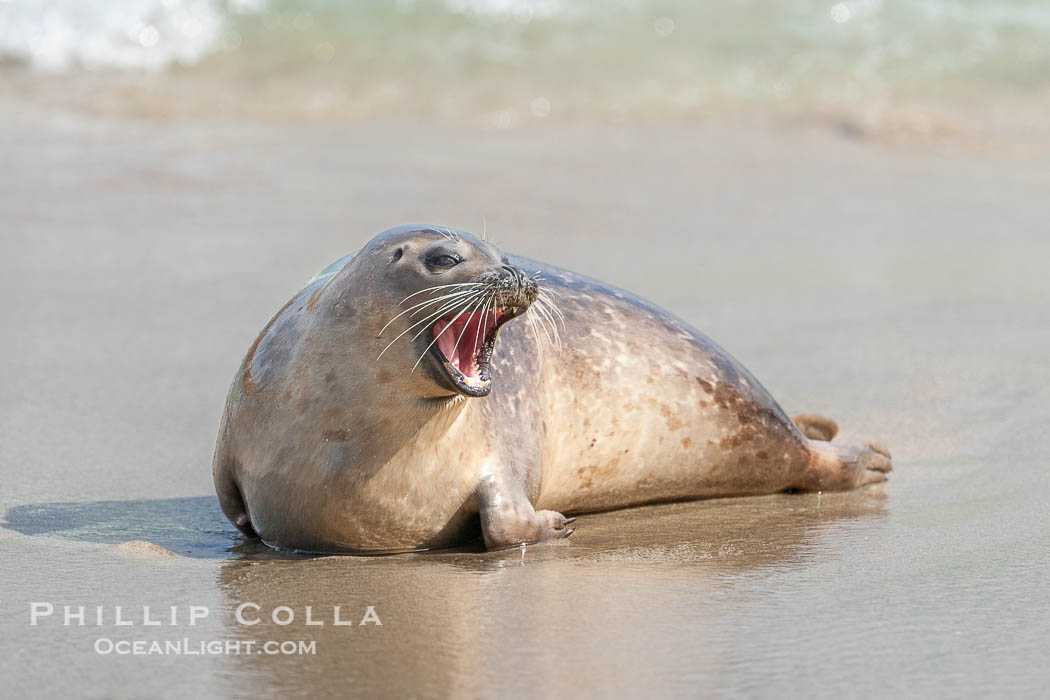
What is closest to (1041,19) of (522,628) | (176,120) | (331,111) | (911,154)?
(911,154)

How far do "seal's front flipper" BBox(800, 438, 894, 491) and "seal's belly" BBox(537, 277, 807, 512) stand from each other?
0.05m

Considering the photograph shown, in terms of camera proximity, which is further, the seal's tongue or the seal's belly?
the seal's belly

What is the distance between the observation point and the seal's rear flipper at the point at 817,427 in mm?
5023

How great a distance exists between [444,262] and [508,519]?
27.3 inches

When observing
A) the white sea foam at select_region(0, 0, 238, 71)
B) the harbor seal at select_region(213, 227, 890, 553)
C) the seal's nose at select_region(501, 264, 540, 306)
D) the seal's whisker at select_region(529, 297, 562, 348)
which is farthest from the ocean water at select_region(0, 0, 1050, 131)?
the seal's nose at select_region(501, 264, 540, 306)

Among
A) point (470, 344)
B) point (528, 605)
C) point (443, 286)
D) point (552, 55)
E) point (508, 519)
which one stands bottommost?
point (528, 605)

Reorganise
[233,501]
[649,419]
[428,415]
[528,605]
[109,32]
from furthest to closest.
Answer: [109,32] → [649,419] → [233,501] → [428,415] → [528,605]

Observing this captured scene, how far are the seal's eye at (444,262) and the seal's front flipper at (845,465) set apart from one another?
63.1 inches

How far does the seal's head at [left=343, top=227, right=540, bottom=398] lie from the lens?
3529 mm

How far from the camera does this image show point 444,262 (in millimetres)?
3631

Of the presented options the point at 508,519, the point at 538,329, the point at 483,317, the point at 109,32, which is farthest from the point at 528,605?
the point at 109,32

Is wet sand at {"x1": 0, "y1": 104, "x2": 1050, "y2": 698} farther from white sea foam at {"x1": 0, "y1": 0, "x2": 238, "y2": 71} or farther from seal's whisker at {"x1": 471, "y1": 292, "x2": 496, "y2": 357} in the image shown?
white sea foam at {"x1": 0, "y1": 0, "x2": 238, "y2": 71}

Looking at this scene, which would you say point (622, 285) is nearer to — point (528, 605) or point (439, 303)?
point (439, 303)

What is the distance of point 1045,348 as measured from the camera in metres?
6.09
